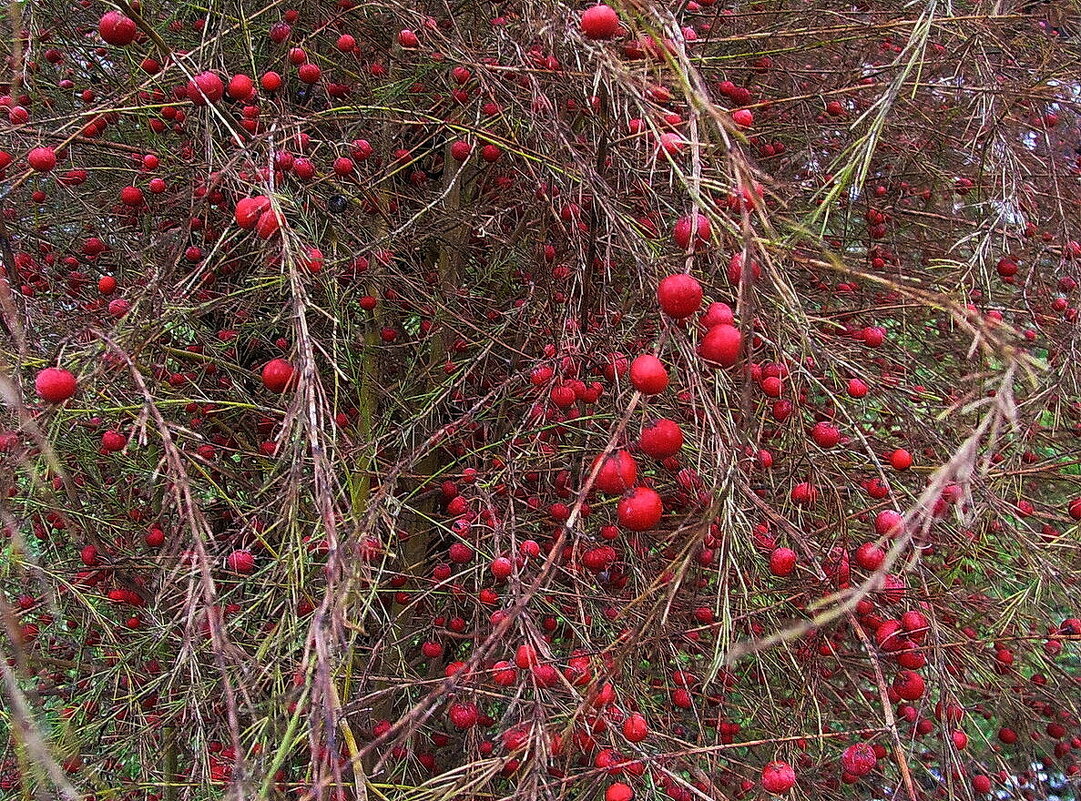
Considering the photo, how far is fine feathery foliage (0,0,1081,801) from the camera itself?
130cm

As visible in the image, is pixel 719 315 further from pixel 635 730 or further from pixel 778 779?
pixel 778 779

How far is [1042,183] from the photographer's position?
3.06 meters

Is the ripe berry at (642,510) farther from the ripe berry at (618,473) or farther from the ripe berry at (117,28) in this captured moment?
the ripe berry at (117,28)

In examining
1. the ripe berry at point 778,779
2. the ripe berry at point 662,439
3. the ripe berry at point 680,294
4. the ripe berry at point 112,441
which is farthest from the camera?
the ripe berry at point 112,441

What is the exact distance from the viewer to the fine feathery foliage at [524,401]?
4.26 ft

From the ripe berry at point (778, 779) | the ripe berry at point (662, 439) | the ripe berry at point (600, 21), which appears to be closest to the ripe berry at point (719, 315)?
the ripe berry at point (662, 439)

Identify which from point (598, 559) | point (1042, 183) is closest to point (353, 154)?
point (598, 559)

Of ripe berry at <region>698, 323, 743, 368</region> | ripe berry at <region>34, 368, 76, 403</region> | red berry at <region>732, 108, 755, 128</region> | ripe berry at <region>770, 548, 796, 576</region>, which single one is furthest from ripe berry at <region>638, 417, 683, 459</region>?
ripe berry at <region>34, 368, 76, 403</region>

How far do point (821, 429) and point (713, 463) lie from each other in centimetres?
30

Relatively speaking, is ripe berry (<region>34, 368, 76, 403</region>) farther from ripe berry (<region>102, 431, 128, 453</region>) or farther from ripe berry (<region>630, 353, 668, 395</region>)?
ripe berry (<region>630, 353, 668, 395</region>)

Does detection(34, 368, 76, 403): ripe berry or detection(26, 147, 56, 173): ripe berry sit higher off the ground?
detection(26, 147, 56, 173): ripe berry

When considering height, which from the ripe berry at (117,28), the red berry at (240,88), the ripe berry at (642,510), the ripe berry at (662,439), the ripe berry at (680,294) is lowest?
the ripe berry at (642,510)

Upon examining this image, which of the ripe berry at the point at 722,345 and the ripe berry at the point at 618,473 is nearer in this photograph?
the ripe berry at the point at 722,345

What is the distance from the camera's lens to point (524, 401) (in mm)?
2078
